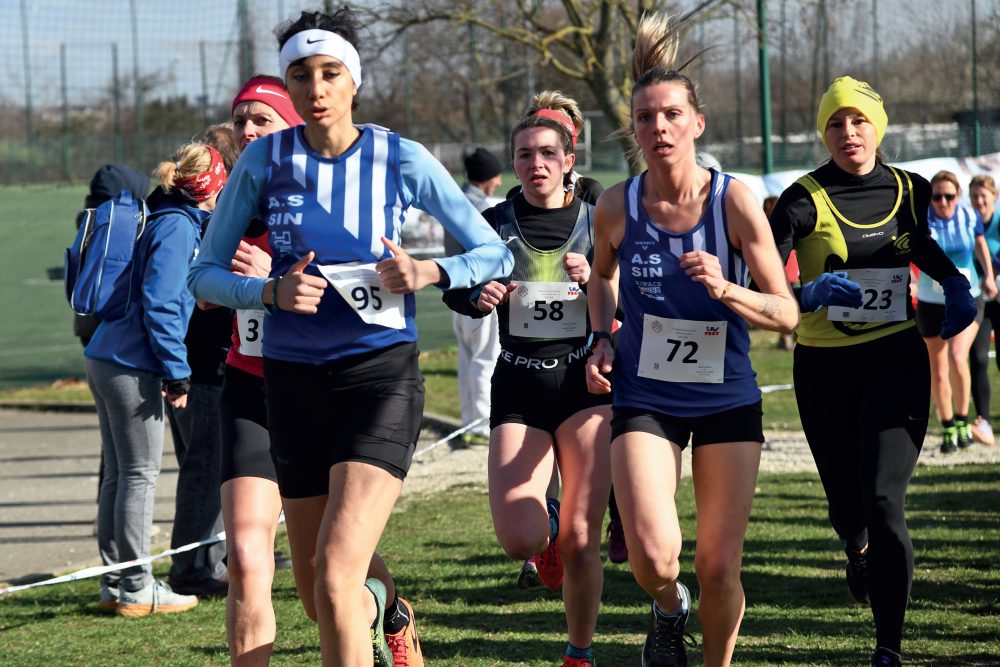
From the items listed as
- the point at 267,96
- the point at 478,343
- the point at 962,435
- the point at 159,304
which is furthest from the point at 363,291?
the point at 962,435

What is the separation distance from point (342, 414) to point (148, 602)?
301 cm

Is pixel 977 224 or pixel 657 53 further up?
pixel 657 53

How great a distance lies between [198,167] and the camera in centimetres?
600

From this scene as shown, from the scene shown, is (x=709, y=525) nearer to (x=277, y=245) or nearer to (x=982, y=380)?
(x=277, y=245)

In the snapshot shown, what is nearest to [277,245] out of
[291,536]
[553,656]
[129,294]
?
[291,536]

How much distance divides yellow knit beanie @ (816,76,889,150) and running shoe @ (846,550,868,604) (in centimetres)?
177

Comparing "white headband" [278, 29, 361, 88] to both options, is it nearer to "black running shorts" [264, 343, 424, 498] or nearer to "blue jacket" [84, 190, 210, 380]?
"black running shorts" [264, 343, 424, 498]

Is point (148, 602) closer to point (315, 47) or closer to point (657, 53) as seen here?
point (315, 47)

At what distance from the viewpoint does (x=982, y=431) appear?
33.9ft

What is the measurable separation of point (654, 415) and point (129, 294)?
303cm

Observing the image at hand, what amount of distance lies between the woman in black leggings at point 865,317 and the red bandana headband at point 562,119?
3.19 feet

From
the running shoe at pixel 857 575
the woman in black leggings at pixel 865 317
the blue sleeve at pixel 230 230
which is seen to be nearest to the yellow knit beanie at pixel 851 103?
the woman in black leggings at pixel 865 317

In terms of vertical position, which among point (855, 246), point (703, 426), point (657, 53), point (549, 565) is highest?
point (657, 53)

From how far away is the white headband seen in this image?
12.6 feet
